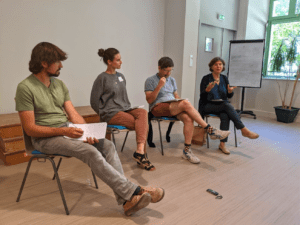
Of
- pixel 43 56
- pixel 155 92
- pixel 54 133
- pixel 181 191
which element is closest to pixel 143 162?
pixel 181 191

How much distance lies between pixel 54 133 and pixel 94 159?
32 centimetres

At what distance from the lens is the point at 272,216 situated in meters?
1.69

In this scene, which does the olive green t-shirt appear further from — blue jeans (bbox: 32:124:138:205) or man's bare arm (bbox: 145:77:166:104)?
man's bare arm (bbox: 145:77:166:104)

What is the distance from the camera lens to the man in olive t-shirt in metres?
1.55

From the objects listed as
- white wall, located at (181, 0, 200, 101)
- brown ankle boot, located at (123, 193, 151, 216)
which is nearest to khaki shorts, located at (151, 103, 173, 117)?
brown ankle boot, located at (123, 193, 151, 216)

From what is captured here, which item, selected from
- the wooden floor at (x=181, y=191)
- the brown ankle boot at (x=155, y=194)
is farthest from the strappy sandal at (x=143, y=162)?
the brown ankle boot at (x=155, y=194)

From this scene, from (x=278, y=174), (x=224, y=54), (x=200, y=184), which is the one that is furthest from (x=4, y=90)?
(x=224, y=54)

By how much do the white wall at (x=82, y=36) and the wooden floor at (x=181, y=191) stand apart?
4.08 ft

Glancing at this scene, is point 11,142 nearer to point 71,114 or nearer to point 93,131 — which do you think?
point 71,114

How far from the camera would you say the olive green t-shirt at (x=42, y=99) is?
5.16 ft

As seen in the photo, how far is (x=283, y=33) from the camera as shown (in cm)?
536

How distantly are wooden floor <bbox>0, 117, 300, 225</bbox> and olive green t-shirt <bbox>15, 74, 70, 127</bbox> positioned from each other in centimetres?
60

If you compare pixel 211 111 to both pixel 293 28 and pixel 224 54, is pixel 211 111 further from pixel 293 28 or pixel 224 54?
pixel 293 28

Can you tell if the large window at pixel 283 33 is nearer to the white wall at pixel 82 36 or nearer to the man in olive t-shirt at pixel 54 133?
the white wall at pixel 82 36
